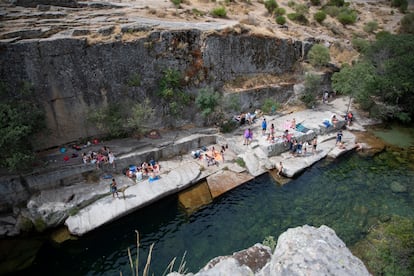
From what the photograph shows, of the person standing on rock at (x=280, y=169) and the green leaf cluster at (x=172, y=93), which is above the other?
the green leaf cluster at (x=172, y=93)

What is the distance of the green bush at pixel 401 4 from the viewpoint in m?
46.7

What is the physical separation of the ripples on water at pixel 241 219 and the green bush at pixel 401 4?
36.3 m

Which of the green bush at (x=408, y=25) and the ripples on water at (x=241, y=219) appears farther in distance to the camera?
the green bush at (x=408, y=25)

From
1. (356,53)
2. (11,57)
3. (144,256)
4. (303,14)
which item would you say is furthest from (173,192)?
(303,14)

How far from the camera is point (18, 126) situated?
17.3m

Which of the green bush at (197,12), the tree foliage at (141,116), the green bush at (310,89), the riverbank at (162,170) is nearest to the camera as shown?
the riverbank at (162,170)

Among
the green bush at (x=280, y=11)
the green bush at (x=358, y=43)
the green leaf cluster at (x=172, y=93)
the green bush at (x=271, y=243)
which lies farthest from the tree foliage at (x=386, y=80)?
the green bush at (x=271, y=243)

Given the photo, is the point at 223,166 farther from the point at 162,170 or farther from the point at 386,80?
the point at 386,80

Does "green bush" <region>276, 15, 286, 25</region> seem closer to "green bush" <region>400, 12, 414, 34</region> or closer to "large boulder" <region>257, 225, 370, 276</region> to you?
"green bush" <region>400, 12, 414, 34</region>

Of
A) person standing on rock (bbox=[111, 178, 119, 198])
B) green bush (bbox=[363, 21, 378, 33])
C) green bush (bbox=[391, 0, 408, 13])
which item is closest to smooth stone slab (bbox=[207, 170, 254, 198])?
person standing on rock (bbox=[111, 178, 119, 198])

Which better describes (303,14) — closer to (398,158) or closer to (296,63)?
(296,63)

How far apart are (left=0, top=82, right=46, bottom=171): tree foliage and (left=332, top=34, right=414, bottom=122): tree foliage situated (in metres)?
26.6

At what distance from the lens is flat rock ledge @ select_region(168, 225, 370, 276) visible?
5.28 metres

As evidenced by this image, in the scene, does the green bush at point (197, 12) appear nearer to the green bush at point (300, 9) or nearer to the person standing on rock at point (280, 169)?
the green bush at point (300, 9)
